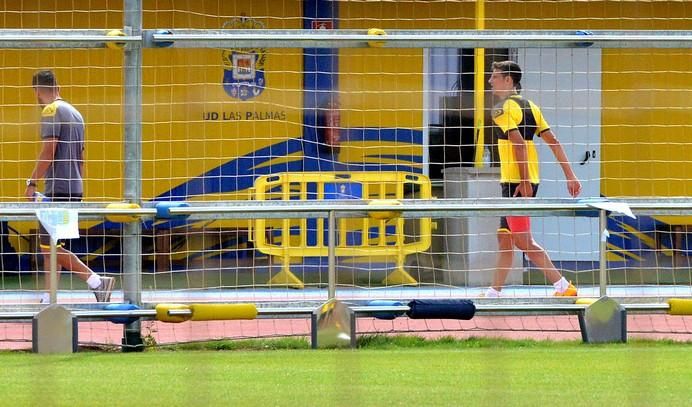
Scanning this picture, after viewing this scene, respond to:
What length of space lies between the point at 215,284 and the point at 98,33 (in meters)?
4.47

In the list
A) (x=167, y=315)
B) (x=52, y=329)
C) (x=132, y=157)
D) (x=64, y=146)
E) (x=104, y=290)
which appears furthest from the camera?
(x=64, y=146)

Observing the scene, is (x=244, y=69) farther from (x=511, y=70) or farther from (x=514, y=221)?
(x=514, y=221)

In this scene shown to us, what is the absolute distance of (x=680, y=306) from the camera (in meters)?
8.45

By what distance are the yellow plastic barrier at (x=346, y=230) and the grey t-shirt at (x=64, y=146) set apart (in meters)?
1.36

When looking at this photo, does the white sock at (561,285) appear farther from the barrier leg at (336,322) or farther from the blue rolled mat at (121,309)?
the blue rolled mat at (121,309)

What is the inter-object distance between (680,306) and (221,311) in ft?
8.94

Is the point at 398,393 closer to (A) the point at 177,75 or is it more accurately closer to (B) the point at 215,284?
→ (B) the point at 215,284

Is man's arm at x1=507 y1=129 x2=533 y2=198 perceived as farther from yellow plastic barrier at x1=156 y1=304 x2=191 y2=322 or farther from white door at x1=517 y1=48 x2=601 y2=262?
yellow plastic barrier at x1=156 y1=304 x2=191 y2=322

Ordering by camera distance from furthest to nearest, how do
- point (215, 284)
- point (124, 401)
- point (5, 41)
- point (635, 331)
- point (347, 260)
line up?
1. point (215, 284)
2. point (347, 260)
3. point (635, 331)
4. point (5, 41)
5. point (124, 401)

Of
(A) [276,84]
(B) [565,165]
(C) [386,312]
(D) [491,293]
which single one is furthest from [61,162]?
(A) [276,84]

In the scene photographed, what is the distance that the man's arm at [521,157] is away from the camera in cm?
953

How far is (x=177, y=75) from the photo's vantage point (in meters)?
13.5

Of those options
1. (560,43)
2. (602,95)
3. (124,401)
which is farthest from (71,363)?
(602,95)

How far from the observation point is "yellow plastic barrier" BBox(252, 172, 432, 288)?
35.3ft
